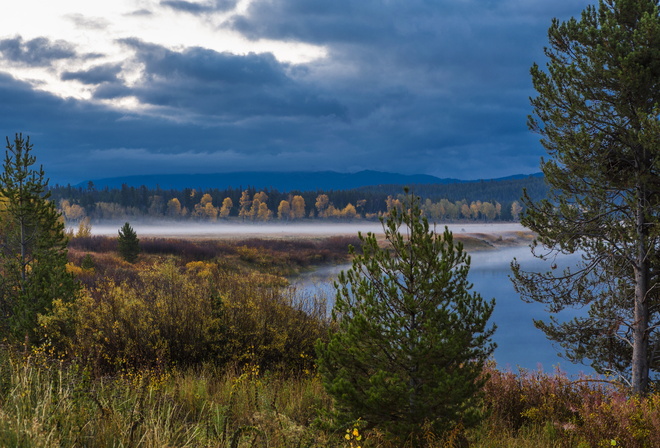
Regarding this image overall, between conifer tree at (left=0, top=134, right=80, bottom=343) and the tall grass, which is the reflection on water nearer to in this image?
the tall grass

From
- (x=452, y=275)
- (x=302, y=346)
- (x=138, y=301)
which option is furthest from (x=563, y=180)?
(x=138, y=301)

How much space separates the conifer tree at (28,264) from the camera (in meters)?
11.9

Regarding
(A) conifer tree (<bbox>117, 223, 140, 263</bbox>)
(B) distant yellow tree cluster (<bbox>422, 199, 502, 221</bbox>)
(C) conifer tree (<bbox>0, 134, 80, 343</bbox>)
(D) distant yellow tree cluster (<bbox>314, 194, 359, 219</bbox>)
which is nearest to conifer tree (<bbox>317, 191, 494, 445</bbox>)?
(C) conifer tree (<bbox>0, 134, 80, 343</bbox>)

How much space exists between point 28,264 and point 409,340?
12.4 meters

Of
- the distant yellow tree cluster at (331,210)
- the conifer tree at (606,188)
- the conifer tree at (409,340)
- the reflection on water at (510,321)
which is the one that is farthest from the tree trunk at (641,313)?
the distant yellow tree cluster at (331,210)

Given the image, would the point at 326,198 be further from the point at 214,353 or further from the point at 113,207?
the point at 214,353

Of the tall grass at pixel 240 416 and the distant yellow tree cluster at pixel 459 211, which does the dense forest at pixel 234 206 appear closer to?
the distant yellow tree cluster at pixel 459 211

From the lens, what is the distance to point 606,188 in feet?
35.0

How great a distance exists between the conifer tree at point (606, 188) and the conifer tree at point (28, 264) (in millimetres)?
11390

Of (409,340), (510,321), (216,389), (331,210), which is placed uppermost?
(409,340)

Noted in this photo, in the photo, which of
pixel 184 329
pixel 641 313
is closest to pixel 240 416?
pixel 184 329

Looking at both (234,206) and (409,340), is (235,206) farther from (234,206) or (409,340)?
(409,340)

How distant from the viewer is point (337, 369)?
6449mm

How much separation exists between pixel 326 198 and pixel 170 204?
50.1 meters
